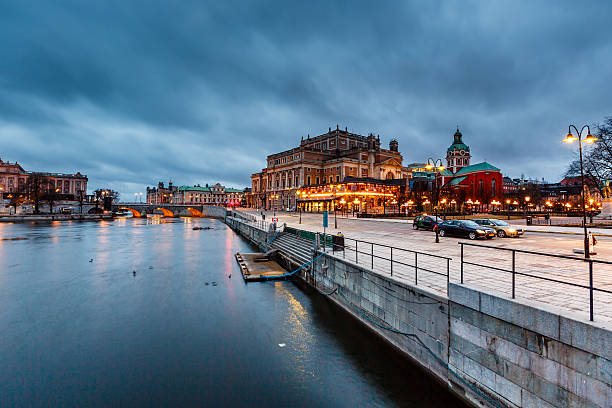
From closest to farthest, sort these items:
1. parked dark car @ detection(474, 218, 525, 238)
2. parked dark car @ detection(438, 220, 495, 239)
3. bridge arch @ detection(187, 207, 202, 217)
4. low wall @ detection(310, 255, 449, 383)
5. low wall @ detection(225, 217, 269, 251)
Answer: low wall @ detection(310, 255, 449, 383), parked dark car @ detection(438, 220, 495, 239), parked dark car @ detection(474, 218, 525, 238), low wall @ detection(225, 217, 269, 251), bridge arch @ detection(187, 207, 202, 217)

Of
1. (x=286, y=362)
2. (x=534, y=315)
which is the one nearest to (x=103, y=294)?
(x=286, y=362)

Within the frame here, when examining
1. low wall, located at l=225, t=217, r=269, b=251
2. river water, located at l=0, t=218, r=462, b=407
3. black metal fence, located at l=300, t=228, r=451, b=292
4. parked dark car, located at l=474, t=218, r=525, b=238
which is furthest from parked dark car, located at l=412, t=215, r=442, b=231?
river water, located at l=0, t=218, r=462, b=407

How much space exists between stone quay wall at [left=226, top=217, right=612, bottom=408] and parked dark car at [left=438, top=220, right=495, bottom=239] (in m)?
14.2

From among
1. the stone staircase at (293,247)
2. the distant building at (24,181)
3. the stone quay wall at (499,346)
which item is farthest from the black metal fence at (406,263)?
the distant building at (24,181)

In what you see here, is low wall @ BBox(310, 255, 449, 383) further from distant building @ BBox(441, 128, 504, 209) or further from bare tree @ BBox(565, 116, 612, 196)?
distant building @ BBox(441, 128, 504, 209)

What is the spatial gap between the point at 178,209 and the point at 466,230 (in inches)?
5105

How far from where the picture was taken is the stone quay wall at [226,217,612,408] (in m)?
5.01

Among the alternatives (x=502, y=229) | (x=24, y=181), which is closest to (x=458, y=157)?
(x=502, y=229)

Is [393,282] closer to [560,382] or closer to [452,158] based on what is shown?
[560,382]

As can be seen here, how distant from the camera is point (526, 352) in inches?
231

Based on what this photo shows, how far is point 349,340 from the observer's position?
11648mm

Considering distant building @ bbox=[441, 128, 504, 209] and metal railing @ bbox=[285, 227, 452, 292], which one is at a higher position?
distant building @ bbox=[441, 128, 504, 209]

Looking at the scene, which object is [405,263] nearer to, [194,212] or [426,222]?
[426,222]

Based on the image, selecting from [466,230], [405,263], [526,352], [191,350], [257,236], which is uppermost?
[466,230]
